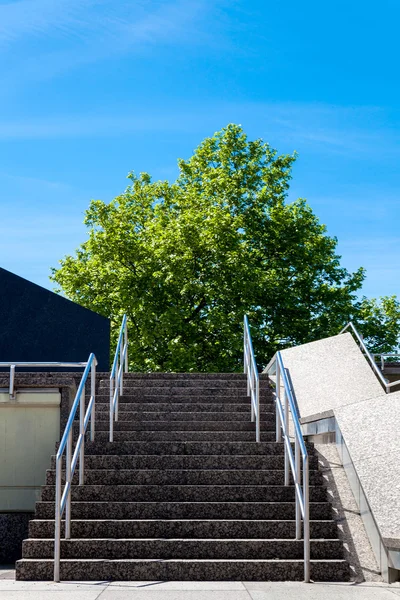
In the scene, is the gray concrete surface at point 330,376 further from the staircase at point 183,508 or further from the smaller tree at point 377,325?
the smaller tree at point 377,325

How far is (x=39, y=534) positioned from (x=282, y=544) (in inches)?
91.2

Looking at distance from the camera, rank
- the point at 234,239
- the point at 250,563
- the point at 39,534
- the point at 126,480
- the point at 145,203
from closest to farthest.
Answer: the point at 250,563 < the point at 39,534 < the point at 126,480 < the point at 234,239 < the point at 145,203

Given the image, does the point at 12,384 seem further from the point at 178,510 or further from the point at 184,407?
the point at 178,510

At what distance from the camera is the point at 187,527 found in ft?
24.6

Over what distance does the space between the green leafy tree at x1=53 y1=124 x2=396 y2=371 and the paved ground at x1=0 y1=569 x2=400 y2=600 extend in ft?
53.1

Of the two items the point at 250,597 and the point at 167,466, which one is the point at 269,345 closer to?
the point at 167,466

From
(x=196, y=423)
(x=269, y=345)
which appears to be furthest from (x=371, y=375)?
(x=269, y=345)

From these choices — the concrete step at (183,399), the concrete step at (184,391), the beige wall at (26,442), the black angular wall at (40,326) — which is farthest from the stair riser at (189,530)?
the black angular wall at (40,326)

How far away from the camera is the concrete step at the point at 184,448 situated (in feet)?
29.4

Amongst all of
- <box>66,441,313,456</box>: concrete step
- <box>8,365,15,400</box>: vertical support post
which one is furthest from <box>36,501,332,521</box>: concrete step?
<box>8,365,15,400</box>: vertical support post

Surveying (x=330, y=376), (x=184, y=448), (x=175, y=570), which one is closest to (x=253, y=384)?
(x=330, y=376)

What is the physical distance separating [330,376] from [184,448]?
10.5 feet

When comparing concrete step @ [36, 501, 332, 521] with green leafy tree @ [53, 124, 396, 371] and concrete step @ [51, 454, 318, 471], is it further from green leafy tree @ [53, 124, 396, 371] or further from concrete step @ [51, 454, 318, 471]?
green leafy tree @ [53, 124, 396, 371]

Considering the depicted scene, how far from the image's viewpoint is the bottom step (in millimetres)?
6883
